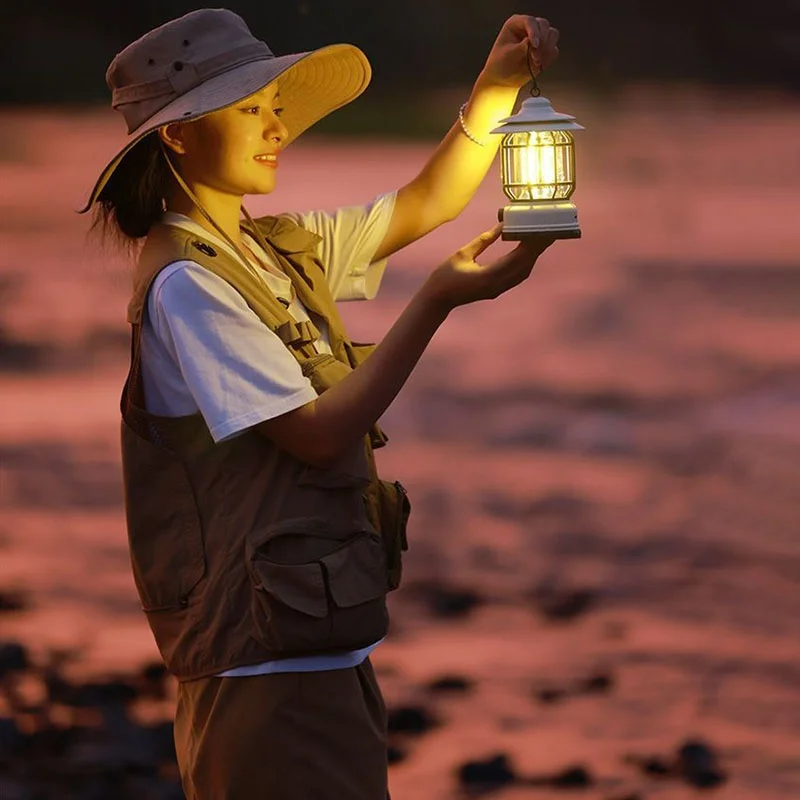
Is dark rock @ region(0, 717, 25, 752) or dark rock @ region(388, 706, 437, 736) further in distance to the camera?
dark rock @ region(0, 717, 25, 752)

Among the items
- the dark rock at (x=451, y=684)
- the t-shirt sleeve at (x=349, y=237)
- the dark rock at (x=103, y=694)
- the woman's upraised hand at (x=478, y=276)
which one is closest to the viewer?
the woman's upraised hand at (x=478, y=276)

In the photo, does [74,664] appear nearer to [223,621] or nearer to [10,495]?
[10,495]

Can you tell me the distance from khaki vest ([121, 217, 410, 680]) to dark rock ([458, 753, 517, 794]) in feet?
4.56

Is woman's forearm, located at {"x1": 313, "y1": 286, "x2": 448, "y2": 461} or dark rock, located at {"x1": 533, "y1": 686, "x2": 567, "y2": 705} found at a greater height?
woman's forearm, located at {"x1": 313, "y1": 286, "x2": 448, "y2": 461}

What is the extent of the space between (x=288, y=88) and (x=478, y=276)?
58 cm

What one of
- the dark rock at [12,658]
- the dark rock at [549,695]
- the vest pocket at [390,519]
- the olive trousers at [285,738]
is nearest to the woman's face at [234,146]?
the vest pocket at [390,519]

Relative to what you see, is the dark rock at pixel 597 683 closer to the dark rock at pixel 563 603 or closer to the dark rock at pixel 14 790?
the dark rock at pixel 563 603

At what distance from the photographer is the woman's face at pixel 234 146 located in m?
Result: 2.09

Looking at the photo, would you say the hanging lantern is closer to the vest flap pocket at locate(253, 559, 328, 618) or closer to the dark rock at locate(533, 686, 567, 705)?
the vest flap pocket at locate(253, 559, 328, 618)

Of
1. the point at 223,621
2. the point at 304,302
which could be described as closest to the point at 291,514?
the point at 223,621

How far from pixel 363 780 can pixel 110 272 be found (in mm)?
2462

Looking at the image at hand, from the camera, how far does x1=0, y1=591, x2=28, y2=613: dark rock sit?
3.94 m

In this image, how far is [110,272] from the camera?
4.37m

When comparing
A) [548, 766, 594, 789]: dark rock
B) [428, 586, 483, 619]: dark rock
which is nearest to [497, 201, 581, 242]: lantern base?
[548, 766, 594, 789]: dark rock
